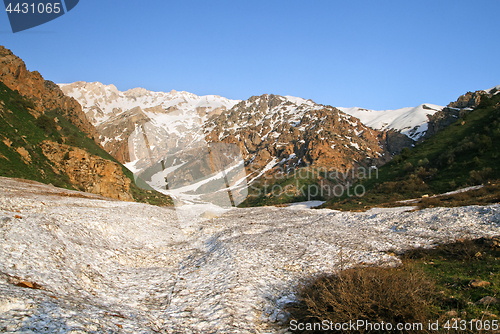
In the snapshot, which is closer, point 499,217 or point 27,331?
point 27,331

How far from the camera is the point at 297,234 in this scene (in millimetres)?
22000

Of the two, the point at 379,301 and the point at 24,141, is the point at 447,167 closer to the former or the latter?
the point at 379,301

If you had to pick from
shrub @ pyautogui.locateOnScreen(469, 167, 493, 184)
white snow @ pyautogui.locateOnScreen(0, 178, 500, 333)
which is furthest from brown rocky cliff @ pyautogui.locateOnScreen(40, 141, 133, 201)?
shrub @ pyautogui.locateOnScreen(469, 167, 493, 184)

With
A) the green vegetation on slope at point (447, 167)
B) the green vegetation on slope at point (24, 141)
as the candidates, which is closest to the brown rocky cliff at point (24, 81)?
the green vegetation on slope at point (24, 141)

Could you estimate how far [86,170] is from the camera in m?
51.3

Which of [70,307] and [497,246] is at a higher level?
[70,307]

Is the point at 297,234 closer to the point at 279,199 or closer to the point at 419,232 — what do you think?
the point at 419,232

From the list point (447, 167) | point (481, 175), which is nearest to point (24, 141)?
point (481, 175)

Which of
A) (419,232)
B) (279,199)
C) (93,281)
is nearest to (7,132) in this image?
(93,281)

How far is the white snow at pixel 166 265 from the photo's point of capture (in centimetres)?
753

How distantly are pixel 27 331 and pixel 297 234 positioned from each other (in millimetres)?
19148

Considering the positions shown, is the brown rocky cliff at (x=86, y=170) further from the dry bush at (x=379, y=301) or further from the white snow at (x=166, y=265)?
the dry bush at (x=379, y=301)

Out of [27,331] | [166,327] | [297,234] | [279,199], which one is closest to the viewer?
[27,331]

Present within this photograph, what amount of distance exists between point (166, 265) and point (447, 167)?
54.2m
